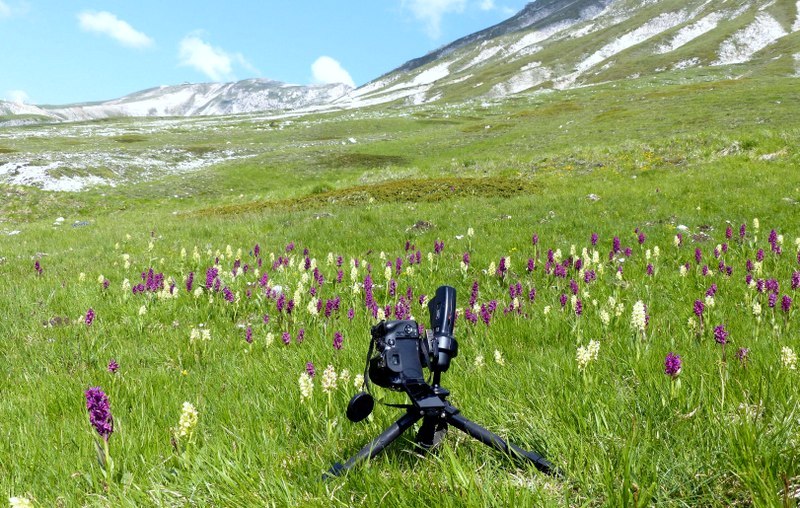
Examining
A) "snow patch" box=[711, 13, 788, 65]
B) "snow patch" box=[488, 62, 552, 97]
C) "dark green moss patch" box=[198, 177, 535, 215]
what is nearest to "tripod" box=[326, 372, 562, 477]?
"dark green moss patch" box=[198, 177, 535, 215]

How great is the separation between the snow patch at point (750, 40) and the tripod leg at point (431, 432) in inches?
7449

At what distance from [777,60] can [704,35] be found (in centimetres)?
6952

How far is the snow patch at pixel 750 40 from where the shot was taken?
506 feet

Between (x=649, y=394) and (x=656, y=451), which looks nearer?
(x=656, y=451)

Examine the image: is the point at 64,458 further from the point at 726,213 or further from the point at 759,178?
the point at 759,178

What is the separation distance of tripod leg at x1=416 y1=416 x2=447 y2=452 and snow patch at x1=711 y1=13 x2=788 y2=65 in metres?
189

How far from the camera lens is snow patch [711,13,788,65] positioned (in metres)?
154

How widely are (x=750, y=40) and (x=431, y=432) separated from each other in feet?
702

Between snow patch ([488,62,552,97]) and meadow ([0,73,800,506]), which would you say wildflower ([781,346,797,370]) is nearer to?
meadow ([0,73,800,506])

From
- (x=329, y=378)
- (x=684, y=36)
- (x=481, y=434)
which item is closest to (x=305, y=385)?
(x=329, y=378)

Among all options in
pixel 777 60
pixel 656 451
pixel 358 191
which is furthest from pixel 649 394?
pixel 777 60

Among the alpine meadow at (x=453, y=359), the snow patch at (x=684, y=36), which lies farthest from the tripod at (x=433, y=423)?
the snow patch at (x=684, y=36)

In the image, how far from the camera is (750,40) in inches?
6407

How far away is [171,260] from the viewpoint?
1070cm
